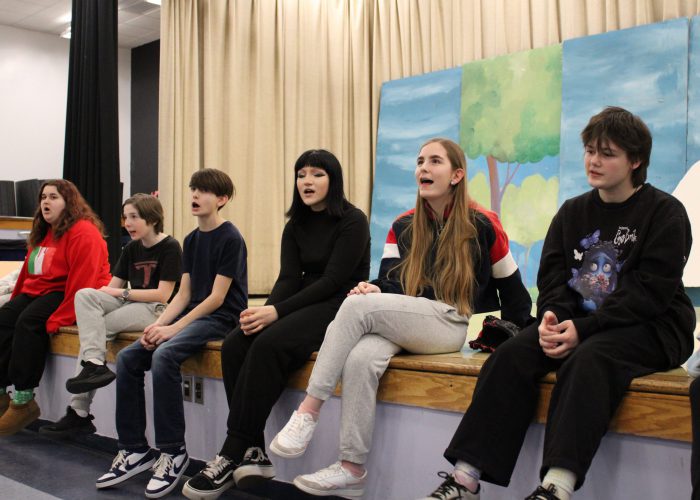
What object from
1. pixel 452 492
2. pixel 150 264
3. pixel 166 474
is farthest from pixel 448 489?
pixel 150 264

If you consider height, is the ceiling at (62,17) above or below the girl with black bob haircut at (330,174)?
above

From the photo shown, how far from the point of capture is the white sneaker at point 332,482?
6.11ft

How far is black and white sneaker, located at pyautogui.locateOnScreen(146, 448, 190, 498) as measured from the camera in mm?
2285

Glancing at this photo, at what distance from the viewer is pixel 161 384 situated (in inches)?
96.0

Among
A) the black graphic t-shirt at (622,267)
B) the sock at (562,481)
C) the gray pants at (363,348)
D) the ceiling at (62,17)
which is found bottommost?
the sock at (562,481)

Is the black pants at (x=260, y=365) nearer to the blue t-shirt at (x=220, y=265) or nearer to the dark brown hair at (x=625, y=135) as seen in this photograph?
the blue t-shirt at (x=220, y=265)

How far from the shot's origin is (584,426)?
1523 mm

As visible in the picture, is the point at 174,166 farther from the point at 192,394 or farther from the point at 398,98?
the point at 192,394

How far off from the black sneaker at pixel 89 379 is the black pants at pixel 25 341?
563mm

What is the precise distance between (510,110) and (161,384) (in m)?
3.39

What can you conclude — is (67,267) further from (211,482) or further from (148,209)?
(211,482)

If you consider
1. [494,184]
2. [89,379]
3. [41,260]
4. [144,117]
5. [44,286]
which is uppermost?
[144,117]

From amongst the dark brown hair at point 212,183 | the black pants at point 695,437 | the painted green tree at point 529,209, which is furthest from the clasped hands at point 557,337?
the painted green tree at point 529,209

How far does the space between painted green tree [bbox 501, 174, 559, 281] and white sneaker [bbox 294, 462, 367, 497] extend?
307 centimetres
